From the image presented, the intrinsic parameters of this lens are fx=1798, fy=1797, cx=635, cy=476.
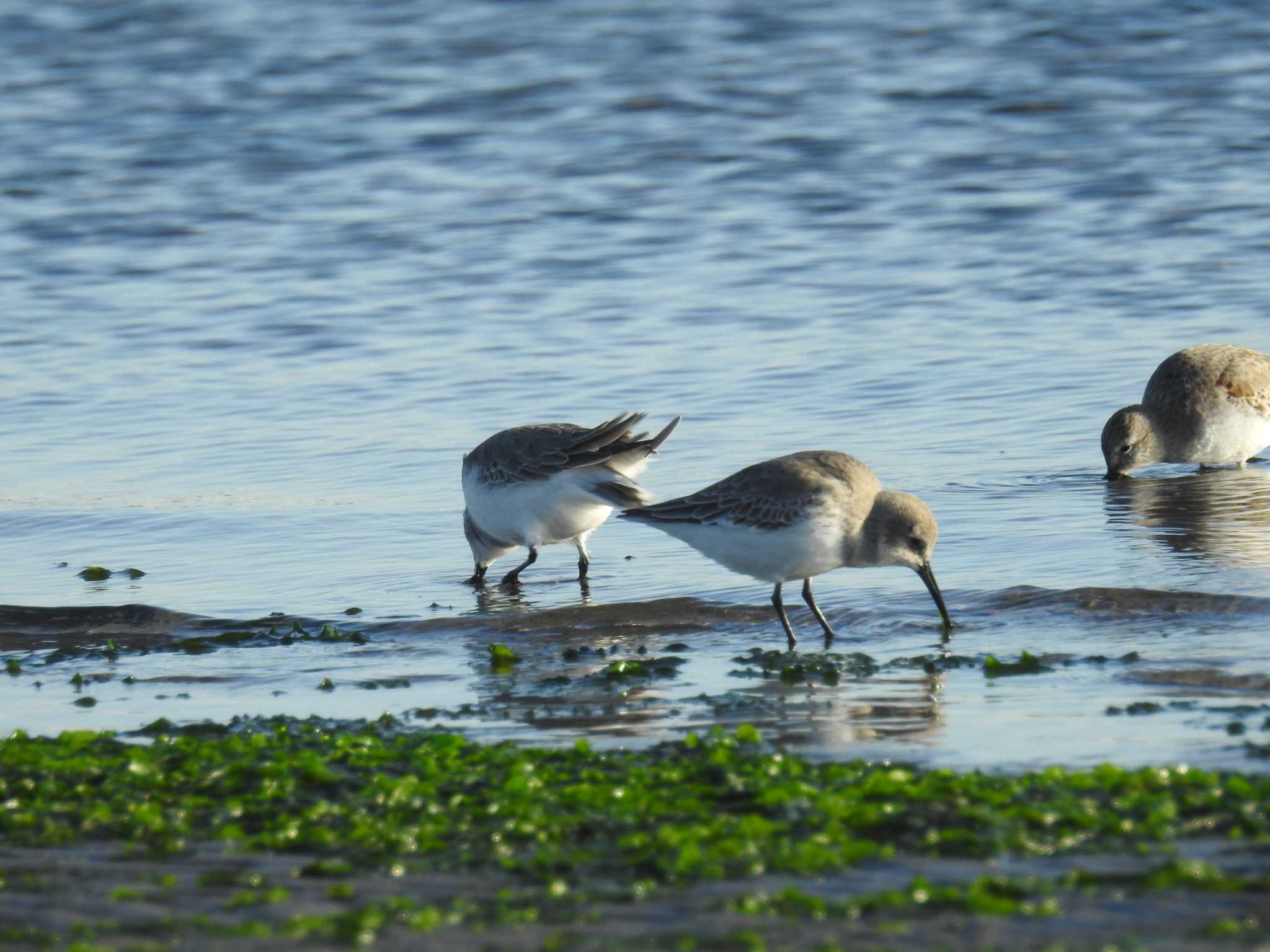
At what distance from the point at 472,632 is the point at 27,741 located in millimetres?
2915

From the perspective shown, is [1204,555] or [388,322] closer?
[1204,555]

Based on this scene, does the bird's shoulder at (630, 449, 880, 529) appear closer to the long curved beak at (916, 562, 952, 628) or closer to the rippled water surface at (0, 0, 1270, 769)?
the long curved beak at (916, 562, 952, 628)

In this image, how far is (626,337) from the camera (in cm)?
1611

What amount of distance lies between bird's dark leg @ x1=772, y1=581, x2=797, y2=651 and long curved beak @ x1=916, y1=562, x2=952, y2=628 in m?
0.66

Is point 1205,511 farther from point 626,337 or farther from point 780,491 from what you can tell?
point 626,337

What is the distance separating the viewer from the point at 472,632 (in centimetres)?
916

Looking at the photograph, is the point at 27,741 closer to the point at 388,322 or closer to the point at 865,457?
the point at 865,457

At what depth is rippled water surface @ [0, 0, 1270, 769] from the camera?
789 cm

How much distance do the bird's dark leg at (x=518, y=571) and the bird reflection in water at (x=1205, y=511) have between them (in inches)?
137

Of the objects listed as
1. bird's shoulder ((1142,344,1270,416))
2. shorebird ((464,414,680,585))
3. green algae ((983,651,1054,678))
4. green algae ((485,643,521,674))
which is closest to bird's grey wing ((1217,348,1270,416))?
bird's shoulder ((1142,344,1270,416))

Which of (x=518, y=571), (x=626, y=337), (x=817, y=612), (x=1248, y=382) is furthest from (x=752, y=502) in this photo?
(x=626, y=337)

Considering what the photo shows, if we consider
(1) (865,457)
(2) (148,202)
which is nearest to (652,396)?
(1) (865,457)

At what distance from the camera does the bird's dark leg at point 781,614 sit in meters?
8.42

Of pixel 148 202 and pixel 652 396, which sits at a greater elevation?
pixel 148 202
